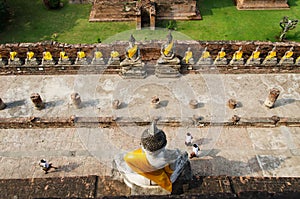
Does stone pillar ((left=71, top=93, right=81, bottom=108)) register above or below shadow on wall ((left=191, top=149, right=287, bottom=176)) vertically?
above

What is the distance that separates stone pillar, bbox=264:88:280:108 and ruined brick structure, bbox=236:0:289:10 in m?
10.9

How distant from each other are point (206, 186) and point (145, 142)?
2454 mm

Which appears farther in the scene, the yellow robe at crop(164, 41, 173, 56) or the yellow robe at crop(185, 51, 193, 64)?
the yellow robe at crop(185, 51, 193, 64)

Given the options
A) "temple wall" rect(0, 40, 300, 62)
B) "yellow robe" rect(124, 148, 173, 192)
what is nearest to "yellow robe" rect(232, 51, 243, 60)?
"temple wall" rect(0, 40, 300, 62)

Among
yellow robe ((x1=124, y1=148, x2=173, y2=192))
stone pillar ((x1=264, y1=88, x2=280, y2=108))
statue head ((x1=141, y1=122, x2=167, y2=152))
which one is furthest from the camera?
stone pillar ((x1=264, y1=88, x2=280, y2=108))

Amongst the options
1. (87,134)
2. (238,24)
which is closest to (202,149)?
(87,134)

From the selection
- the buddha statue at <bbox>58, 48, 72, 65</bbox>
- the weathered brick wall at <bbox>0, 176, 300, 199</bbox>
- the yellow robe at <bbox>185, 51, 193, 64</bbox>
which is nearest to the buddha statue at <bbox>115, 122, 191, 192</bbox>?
the weathered brick wall at <bbox>0, 176, 300, 199</bbox>

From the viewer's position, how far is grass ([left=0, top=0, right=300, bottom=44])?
18.9m

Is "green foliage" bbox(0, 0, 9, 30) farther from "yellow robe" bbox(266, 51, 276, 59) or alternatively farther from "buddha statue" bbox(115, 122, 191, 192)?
"yellow robe" bbox(266, 51, 276, 59)

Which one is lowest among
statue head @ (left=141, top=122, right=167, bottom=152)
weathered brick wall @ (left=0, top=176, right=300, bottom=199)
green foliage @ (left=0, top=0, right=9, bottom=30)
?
green foliage @ (left=0, top=0, right=9, bottom=30)

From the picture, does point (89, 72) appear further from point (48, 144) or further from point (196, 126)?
point (196, 126)

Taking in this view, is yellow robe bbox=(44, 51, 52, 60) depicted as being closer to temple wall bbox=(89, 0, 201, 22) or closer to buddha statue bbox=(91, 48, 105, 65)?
buddha statue bbox=(91, 48, 105, 65)

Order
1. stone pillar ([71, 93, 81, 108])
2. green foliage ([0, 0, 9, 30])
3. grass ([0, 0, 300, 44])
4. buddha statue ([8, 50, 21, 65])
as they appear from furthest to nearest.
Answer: grass ([0, 0, 300, 44]) < green foliage ([0, 0, 9, 30]) < buddha statue ([8, 50, 21, 65]) < stone pillar ([71, 93, 81, 108])

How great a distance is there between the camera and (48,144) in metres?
11.7
